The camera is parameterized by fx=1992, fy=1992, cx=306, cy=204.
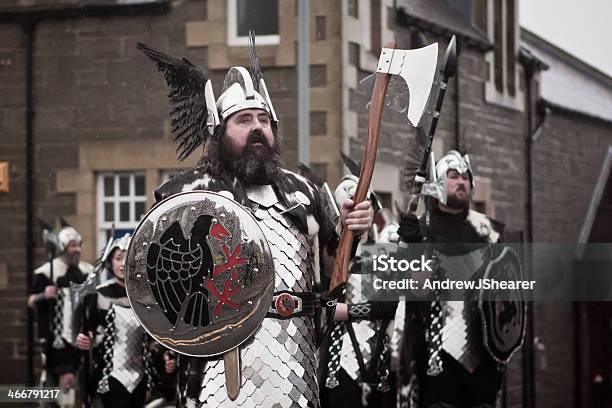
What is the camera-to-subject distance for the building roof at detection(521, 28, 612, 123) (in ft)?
23.2

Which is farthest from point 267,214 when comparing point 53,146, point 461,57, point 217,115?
point 53,146

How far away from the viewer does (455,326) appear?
787cm

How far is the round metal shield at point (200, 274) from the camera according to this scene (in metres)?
6.16

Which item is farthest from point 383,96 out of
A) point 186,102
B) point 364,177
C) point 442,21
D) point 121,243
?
point 121,243

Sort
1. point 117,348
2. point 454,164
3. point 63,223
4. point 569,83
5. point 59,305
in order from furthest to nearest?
1. point 117,348
2. point 59,305
3. point 63,223
4. point 454,164
5. point 569,83

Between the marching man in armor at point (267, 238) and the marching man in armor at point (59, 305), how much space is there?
5.40 feet

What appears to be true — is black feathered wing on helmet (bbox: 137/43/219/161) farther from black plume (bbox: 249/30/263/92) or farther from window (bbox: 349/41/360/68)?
window (bbox: 349/41/360/68)

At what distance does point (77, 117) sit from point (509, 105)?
5.64 feet

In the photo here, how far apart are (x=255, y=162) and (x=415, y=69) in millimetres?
627

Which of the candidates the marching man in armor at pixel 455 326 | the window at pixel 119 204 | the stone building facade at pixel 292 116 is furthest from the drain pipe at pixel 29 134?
the marching man in armor at pixel 455 326

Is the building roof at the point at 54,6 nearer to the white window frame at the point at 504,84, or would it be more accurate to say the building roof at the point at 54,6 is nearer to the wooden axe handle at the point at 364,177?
the white window frame at the point at 504,84

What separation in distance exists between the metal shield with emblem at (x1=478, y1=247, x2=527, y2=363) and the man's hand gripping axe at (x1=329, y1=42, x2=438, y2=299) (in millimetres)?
895

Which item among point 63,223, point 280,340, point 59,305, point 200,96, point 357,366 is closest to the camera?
point 280,340

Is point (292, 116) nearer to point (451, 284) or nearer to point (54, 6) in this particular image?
point (451, 284)
